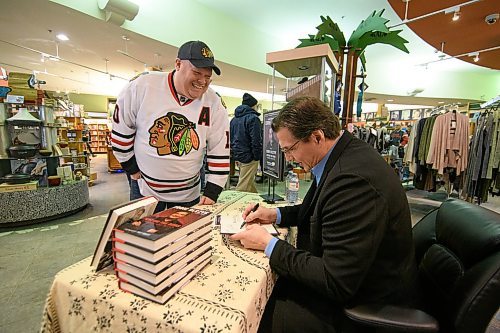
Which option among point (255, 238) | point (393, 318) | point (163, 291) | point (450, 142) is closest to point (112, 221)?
point (163, 291)

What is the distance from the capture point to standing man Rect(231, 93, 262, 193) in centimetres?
381

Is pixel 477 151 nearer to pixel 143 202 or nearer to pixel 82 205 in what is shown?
pixel 143 202

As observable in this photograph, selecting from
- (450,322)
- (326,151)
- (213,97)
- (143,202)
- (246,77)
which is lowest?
(450,322)

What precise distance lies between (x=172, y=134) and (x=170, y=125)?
0.05 meters

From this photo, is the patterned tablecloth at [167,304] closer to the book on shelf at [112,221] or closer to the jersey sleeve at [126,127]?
the book on shelf at [112,221]

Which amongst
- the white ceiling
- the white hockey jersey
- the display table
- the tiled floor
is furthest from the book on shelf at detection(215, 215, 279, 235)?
the white ceiling

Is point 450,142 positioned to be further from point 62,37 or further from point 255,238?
point 62,37

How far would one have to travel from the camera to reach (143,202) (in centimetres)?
86

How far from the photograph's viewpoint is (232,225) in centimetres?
119

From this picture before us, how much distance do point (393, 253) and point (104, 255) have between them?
949mm

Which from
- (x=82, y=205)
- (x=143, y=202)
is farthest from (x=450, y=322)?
(x=82, y=205)

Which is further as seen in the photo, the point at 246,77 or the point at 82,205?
the point at 246,77

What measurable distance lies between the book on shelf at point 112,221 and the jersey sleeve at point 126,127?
0.65 meters

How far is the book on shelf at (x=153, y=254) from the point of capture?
2.14 feet
